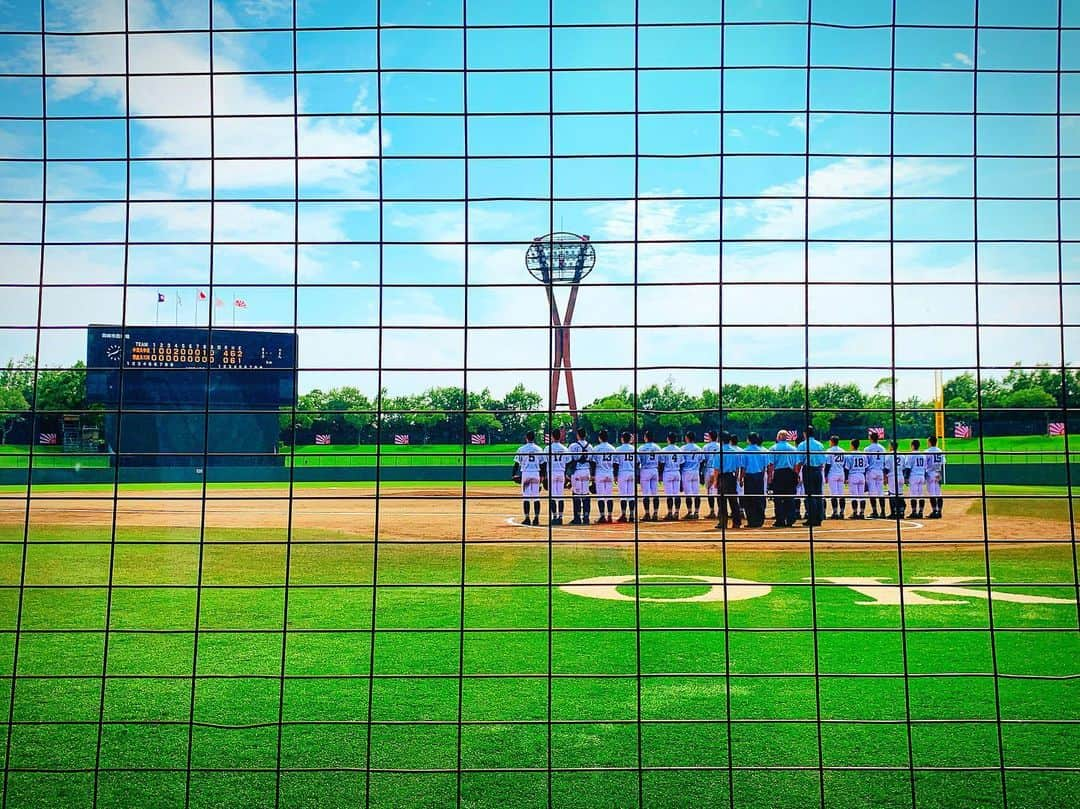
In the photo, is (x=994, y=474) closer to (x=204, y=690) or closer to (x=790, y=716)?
(x=790, y=716)

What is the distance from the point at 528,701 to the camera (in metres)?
5.13

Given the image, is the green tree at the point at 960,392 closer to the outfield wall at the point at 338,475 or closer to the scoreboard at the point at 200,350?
the outfield wall at the point at 338,475

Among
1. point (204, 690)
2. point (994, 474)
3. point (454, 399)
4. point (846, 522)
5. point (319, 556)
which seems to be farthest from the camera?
point (454, 399)

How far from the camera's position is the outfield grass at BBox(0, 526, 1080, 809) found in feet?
12.2

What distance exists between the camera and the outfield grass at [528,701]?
12.2 feet

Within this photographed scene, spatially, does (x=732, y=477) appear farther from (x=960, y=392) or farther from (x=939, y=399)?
(x=960, y=392)

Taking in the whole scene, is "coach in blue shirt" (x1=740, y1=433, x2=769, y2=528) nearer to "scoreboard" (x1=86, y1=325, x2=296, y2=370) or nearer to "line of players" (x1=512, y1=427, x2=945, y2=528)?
"line of players" (x1=512, y1=427, x2=945, y2=528)

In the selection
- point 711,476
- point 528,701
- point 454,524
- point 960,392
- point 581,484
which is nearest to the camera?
point 528,701

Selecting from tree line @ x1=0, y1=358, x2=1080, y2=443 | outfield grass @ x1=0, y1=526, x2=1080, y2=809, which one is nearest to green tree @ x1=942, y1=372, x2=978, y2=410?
tree line @ x1=0, y1=358, x2=1080, y2=443

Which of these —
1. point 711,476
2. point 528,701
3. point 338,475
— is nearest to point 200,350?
point 338,475

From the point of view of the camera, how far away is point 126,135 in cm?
307

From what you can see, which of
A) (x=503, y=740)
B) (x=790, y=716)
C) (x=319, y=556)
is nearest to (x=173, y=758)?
(x=503, y=740)

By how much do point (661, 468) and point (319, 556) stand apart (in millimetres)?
7522

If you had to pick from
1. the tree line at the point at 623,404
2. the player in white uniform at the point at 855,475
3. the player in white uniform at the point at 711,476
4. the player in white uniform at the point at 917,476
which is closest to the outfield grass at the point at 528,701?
the player in white uniform at the point at 711,476
